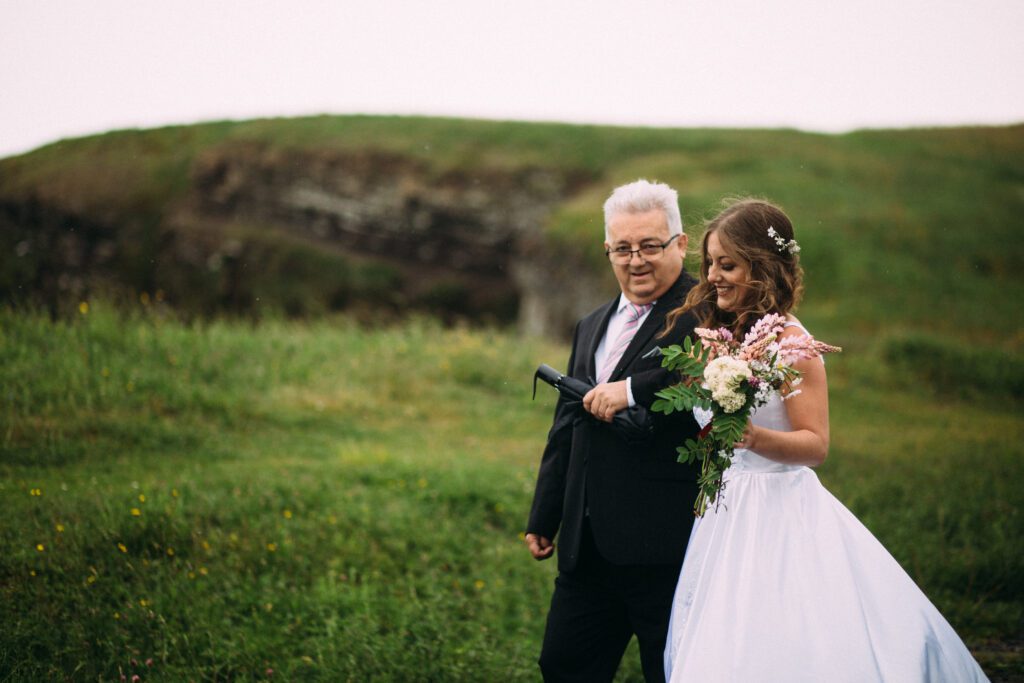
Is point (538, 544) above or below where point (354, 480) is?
above

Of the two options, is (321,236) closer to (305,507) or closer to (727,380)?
(305,507)

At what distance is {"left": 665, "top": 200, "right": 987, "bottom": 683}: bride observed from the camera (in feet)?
9.44

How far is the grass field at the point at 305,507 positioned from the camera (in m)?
4.98

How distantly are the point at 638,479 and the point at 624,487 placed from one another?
70 millimetres

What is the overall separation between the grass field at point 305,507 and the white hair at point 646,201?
294 cm

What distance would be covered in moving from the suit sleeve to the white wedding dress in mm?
764

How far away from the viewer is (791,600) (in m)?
2.95

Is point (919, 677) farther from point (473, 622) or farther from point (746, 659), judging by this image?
point (473, 622)

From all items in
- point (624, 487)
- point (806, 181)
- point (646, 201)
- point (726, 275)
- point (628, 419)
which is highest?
point (806, 181)

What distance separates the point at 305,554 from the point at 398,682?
5.11ft

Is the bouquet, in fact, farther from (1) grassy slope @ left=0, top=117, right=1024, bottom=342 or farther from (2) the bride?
(1) grassy slope @ left=0, top=117, right=1024, bottom=342

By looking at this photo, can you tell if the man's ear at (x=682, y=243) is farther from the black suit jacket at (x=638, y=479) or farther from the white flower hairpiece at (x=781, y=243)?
the white flower hairpiece at (x=781, y=243)

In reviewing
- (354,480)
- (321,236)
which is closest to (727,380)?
(354,480)

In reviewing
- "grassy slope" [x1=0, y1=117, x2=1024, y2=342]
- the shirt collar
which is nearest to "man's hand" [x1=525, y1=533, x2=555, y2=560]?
the shirt collar
